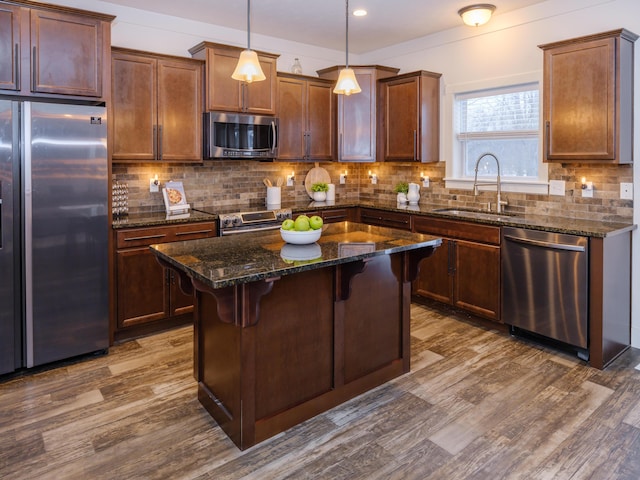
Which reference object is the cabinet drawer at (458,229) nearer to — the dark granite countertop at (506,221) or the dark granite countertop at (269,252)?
the dark granite countertop at (506,221)

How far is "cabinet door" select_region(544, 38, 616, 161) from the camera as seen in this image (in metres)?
3.37

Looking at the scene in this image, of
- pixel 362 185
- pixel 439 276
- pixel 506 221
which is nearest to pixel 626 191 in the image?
pixel 506 221

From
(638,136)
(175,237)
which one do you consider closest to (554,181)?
(638,136)

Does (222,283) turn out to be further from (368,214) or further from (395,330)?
(368,214)

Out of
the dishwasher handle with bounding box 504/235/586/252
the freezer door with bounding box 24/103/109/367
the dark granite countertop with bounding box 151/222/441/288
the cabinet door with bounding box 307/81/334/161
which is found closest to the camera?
the dark granite countertop with bounding box 151/222/441/288

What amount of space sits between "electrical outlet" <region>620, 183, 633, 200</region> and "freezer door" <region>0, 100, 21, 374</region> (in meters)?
4.35

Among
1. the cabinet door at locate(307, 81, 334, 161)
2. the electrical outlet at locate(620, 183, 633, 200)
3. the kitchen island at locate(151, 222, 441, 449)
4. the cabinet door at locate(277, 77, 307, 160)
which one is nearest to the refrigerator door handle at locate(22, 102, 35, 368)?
the kitchen island at locate(151, 222, 441, 449)

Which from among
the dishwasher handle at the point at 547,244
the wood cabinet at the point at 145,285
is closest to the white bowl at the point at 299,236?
the wood cabinet at the point at 145,285

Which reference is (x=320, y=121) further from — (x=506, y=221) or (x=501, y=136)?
(x=506, y=221)

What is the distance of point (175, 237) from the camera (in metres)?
3.96

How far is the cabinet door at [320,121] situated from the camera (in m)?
5.21

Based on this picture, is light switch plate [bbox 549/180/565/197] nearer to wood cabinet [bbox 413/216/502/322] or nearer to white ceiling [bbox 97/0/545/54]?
wood cabinet [bbox 413/216/502/322]

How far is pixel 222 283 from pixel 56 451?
1.34 metres

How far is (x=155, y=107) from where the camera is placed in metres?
4.08
